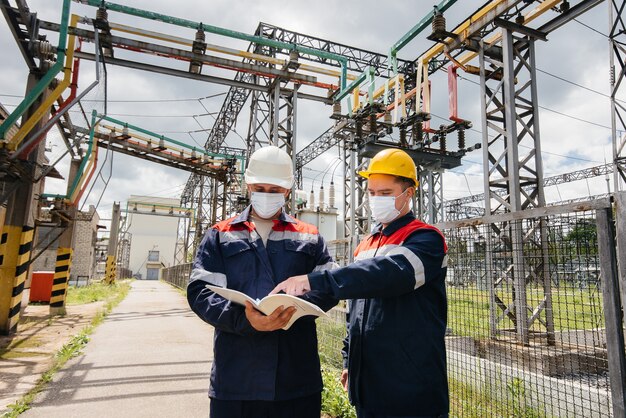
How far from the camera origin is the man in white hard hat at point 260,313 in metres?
1.93

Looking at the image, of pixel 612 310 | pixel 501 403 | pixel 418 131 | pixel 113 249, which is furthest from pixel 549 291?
pixel 113 249

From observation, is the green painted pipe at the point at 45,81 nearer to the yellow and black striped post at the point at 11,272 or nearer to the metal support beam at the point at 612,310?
the yellow and black striped post at the point at 11,272

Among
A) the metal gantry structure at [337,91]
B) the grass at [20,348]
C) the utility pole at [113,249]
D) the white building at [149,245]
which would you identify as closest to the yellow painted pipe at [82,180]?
the metal gantry structure at [337,91]

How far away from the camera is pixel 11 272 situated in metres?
7.47

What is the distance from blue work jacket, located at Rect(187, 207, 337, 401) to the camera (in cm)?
194

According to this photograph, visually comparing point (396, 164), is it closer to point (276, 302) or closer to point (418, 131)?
point (276, 302)

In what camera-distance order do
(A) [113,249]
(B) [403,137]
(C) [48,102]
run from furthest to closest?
(A) [113,249] → (B) [403,137] → (C) [48,102]

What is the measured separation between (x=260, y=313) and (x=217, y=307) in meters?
0.29

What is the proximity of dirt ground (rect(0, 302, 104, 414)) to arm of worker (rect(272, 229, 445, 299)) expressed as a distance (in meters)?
3.97

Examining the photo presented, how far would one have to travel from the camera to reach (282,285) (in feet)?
5.76

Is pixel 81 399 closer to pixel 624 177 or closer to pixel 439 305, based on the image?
pixel 439 305

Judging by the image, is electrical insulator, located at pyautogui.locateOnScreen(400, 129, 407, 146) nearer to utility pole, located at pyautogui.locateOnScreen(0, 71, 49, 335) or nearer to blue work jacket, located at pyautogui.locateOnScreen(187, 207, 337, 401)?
utility pole, located at pyautogui.locateOnScreen(0, 71, 49, 335)

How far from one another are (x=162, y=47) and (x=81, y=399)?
695 centimetres

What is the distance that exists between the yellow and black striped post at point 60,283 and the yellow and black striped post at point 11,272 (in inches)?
120
